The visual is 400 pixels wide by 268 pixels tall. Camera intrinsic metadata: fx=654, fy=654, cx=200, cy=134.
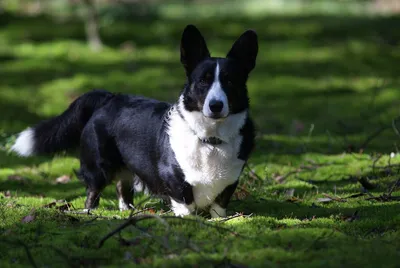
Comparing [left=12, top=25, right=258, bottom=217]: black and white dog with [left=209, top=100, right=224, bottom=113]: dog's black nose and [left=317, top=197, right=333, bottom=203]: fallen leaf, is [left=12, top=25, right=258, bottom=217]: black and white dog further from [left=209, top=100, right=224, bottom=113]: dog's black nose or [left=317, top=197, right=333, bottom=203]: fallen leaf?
[left=317, top=197, right=333, bottom=203]: fallen leaf

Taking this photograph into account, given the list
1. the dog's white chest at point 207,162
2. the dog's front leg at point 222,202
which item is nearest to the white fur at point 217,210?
the dog's front leg at point 222,202

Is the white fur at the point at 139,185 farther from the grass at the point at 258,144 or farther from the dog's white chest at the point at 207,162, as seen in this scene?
the dog's white chest at the point at 207,162

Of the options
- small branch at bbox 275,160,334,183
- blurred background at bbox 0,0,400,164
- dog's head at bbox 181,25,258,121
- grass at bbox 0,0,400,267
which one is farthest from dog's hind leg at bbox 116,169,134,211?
blurred background at bbox 0,0,400,164

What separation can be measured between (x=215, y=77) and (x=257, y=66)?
11.0 metres

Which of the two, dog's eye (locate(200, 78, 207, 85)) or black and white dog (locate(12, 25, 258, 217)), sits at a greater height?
dog's eye (locate(200, 78, 207, 85))

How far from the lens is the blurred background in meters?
11.6

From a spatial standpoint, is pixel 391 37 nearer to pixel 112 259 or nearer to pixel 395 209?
pixel 395 209

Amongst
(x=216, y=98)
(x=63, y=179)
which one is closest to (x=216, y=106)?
(x=216, y=98)

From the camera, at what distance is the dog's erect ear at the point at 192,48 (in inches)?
225

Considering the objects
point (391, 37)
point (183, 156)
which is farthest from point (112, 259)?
point (391, 37)

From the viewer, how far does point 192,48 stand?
5746 mm

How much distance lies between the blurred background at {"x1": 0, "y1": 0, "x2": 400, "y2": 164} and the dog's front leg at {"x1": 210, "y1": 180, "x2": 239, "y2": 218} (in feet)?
10.6

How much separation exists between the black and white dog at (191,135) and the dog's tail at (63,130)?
0.33m

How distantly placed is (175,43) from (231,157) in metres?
12.8
